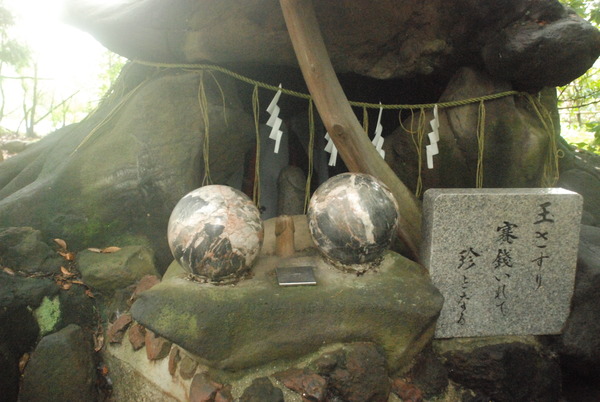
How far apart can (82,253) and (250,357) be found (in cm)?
155

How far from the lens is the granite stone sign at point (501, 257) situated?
2625mm

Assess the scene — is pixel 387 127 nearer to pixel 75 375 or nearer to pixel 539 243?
pixel 539 243

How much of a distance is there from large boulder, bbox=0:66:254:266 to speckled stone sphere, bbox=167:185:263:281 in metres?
0.80

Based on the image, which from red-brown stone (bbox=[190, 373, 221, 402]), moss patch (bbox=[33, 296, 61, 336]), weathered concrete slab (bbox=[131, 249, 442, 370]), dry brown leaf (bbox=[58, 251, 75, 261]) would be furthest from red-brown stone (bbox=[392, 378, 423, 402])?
dry brown leaf (bbox=[58, 251, 75, 261])

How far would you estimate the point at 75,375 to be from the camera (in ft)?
7.90

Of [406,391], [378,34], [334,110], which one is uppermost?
[378,34]

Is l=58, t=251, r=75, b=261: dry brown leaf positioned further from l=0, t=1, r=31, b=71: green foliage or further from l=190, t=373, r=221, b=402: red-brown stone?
l=0, t=1, r=31, b=71: green foliage

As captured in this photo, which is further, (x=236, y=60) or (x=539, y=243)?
(x=236, y=60)

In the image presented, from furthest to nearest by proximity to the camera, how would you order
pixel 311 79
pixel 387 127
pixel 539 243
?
pixel 387 127, pixel 311 79, pixel 539 243

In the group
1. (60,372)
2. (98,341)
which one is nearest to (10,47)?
(98,341)

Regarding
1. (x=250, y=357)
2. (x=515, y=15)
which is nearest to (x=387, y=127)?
(x=515, y=15)

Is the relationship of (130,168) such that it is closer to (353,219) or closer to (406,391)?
(353,219)

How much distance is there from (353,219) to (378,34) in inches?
72.8

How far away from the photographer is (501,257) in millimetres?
2688
